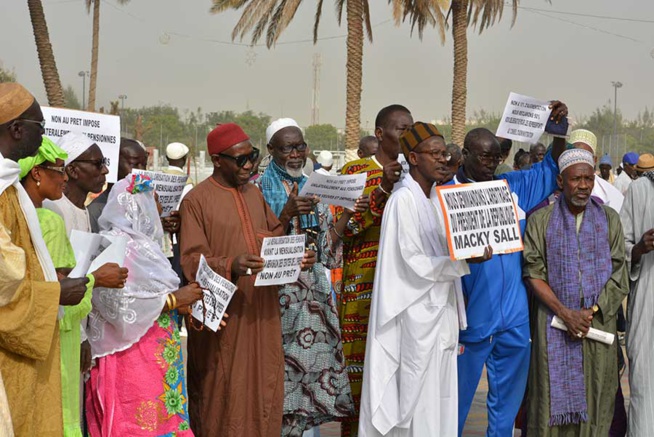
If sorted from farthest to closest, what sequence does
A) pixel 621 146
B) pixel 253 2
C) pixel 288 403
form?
pixel 621 146 → pixel 253 2 → pixel 288 403

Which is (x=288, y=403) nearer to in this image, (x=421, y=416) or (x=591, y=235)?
(x=421, y=416)

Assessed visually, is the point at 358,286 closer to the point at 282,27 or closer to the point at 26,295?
the point at 26,295

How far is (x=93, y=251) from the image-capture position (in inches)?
177

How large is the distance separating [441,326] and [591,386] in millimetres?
1254

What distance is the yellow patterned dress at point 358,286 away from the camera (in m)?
6.13

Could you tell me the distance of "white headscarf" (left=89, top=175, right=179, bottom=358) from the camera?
511 centimetres

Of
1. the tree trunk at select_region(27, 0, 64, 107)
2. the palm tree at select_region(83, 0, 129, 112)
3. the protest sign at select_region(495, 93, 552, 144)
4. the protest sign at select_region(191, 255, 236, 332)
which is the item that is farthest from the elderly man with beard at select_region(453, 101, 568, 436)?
the palm tree at select_region(83, 0, 129, 112)

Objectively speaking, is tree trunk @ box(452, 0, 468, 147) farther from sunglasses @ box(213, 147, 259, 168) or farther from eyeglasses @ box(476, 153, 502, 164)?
sunglasses @ box(213, 147, 259, 168)

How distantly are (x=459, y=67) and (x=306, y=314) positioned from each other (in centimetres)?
1968

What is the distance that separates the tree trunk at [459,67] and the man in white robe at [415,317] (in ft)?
61.5

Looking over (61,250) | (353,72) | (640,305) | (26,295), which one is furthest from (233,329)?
(353,72)

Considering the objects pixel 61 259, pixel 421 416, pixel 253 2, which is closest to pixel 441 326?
pixel 421 416

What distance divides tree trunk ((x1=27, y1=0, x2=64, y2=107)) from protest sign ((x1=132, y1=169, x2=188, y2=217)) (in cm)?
1654

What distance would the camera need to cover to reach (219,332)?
215 inches
